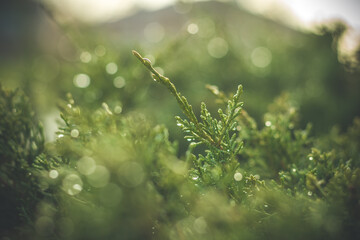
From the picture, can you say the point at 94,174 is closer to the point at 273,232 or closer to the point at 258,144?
the point at 273,232

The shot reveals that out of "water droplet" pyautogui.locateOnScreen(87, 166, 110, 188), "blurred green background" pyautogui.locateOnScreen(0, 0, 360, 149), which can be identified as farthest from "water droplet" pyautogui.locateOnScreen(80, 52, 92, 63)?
"water droplet" pyautogui.locateOnScreen(87, 166, 110, 188)

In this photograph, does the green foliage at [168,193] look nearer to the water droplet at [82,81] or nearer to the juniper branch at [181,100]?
the juniper branch at [181,100]

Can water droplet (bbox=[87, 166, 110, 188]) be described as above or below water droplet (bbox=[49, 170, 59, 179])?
below

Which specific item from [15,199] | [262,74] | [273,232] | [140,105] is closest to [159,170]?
[273,232]

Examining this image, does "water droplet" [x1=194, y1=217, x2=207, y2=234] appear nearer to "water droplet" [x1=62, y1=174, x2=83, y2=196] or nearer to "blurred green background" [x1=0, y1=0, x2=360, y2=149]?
"water droplet" [x1=62, y1=174, x2=83, y2=196]

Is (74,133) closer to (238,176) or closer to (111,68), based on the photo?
(238,176)

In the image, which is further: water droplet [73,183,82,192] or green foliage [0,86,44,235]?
green foliage [0,86,44,235]

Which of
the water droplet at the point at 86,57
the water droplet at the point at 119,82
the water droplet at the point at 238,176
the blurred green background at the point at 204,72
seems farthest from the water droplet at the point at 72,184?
the water droplet at the point at 86,57
